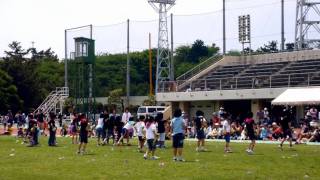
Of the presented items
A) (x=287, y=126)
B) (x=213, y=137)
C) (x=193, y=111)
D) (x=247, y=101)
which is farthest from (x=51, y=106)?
(x=287, y=126)

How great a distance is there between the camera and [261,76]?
1880 inches

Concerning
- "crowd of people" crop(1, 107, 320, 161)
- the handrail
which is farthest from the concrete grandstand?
"crowd of people" crop(1, 107, 320, 161)

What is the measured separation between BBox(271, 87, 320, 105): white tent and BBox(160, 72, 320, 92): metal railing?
5.02 meters

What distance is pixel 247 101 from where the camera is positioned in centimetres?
4959

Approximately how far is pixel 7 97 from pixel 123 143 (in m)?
45.7

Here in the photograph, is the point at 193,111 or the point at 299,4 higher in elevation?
the point at 299,4

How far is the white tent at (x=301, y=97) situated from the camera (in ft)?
118

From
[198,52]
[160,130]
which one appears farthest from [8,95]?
[160,130]

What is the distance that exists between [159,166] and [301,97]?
20.1 metres

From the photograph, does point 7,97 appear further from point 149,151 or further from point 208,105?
point 149,151

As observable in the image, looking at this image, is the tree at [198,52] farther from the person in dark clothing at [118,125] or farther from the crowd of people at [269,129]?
the person in dark clothing at [118,125]

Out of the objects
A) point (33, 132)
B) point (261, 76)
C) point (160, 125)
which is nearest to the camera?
point (160, 125)

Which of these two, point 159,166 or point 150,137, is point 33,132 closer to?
point 150,137

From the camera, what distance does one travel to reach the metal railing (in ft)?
147
